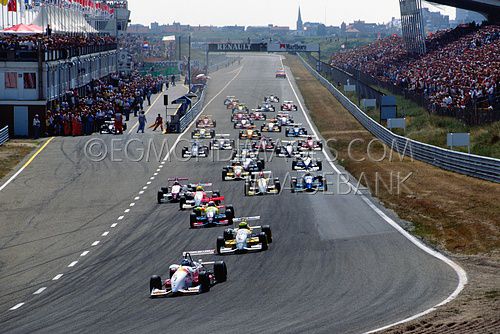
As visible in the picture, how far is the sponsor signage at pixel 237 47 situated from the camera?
137375mm

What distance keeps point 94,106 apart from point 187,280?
43.8 metres

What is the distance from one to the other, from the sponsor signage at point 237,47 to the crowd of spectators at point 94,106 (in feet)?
156

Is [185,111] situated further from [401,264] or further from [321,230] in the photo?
[401,264]

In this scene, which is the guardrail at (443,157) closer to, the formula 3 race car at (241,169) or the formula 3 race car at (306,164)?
the formula 3 race car at (306,164)

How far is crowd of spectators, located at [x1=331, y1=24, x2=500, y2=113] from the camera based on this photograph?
172 ft

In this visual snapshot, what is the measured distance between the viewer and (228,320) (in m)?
17.9

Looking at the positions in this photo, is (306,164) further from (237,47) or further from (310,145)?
(237,47)

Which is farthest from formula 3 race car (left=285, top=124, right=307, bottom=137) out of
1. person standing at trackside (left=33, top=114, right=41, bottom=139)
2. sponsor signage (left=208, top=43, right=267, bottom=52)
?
sponsor signage (left=208, top=43, right=267, bottom=52)

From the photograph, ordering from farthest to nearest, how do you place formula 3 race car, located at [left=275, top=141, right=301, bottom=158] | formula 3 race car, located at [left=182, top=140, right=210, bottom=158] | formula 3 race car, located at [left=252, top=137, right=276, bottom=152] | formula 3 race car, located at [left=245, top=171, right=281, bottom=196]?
formula 3 race car, located at [left=252, top=137, right=276, bottom=152] → formula 3 race car, located at [left=182, top=140, right=210, bottom=158] → formula 3 race car, located at [left=275, top=141, right=301, bottom=158] → formula 3 race car, located at [left=245, top=171, right=281, bottom=196]

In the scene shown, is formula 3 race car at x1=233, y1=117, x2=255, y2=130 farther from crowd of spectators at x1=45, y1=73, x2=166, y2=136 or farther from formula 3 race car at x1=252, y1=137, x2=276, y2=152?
formula 3 race car at x1=252, y1=137, x2=276, y2=152

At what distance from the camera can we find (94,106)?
6338 centimetres

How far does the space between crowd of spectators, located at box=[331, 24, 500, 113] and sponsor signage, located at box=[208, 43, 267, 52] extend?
2423 cm

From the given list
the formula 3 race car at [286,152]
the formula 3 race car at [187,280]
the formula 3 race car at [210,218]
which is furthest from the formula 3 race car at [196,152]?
the formula 3 race car at [187,280]

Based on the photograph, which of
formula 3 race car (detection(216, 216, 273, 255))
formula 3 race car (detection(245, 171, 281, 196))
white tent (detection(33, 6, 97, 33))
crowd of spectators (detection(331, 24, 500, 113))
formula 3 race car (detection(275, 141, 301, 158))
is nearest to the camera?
formula 3 race car (detection(216, 216, 273, 255))
